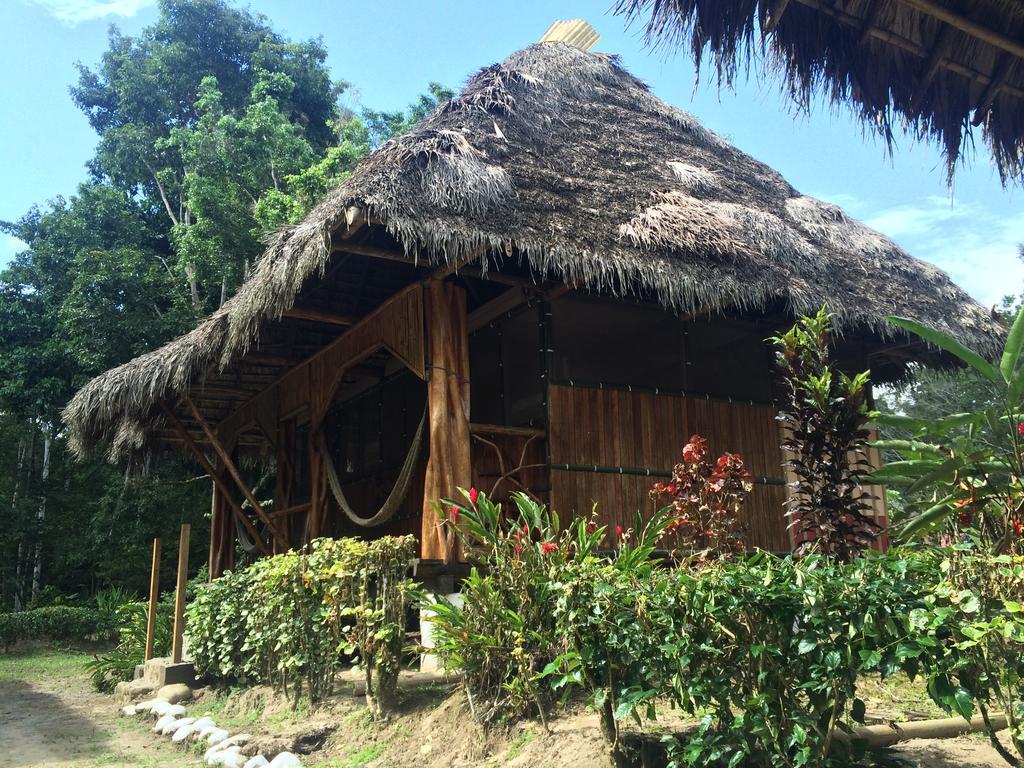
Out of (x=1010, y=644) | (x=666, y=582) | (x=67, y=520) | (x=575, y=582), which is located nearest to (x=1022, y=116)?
(x=1010, y=644)

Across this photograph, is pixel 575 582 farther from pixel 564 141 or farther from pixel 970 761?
pixel 564 141

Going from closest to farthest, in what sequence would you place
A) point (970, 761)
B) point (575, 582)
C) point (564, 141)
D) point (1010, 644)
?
point (1010, 644) → point (970, 761) → point (575, 582) → point (564, 141)

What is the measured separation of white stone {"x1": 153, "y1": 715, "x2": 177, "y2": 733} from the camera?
603 centimetres

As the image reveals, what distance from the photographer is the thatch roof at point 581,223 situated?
5746 millimetres

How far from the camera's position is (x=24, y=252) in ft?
58.7

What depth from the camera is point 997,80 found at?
340 centimetres

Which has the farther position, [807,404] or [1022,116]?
[807,404]

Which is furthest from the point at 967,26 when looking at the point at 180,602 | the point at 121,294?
the point at 121,294

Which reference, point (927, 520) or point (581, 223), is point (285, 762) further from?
point (581, 223)

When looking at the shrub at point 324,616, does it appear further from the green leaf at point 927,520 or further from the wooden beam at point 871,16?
the wooden beam at point 871,16

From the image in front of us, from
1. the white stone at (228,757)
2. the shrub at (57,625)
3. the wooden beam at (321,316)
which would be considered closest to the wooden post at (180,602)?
the wooden beam at (321,316)

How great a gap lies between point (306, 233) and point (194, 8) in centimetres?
2152

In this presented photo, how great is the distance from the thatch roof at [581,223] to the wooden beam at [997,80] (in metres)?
2.57

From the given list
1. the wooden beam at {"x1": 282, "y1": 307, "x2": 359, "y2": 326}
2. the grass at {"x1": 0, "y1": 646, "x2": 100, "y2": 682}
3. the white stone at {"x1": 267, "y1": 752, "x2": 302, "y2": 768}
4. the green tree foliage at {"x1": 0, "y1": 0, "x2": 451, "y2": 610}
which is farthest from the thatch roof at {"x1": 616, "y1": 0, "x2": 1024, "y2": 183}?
the green tree foliage at {"x1": 0, "y1": 0, "x2": 451, "y2": 610}
